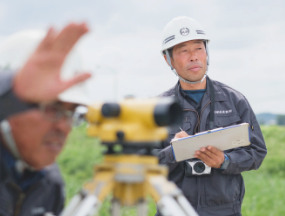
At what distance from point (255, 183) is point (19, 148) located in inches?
281

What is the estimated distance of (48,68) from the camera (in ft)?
4.29

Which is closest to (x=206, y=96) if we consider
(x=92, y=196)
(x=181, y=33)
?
(x=181, y=33)

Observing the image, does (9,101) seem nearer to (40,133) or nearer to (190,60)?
(40,133)

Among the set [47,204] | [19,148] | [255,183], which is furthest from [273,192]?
[19,148]

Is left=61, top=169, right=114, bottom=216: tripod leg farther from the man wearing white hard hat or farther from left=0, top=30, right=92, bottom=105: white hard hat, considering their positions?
the man wearing white hard hat

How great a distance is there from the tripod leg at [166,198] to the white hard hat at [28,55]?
1.60 feet

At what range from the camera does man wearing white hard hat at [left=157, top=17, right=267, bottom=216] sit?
2805 millimetres

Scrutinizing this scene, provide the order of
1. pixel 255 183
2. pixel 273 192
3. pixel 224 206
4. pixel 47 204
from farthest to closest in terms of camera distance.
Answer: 1. pixel 255 183
2. pixel 273 192
3. pixel 224 206
4. pixel 47 204

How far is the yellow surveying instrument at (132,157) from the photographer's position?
5.09 ft

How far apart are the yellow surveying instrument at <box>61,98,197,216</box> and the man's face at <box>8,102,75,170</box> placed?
Answer: 0.18 metres

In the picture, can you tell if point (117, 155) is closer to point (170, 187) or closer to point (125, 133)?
point (125, 133)

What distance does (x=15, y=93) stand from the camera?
136 cm

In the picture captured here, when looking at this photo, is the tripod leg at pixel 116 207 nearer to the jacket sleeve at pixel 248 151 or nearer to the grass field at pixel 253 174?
the jacket sleeve at pixel 248 151

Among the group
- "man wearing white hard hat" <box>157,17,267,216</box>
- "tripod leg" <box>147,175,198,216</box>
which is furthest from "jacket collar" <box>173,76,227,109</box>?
"tripod leg" <box>147,175,198,216</box>
